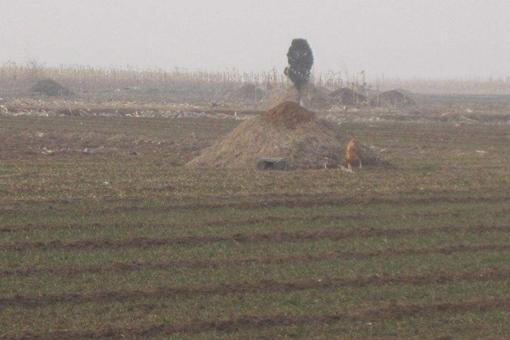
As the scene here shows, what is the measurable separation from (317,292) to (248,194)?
7.15 metres

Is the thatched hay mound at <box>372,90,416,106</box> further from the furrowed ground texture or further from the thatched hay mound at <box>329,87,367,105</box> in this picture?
the furrowed ground texture

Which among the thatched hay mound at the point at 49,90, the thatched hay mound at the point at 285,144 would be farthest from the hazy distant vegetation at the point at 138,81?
the thatched hay mound at the point at 285,144

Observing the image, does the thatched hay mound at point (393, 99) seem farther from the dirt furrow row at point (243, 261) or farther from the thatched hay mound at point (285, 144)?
the dirt furrow row at point (243, 261)

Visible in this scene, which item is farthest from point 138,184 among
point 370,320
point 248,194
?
point 370,320

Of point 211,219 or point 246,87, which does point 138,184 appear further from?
point 246,87

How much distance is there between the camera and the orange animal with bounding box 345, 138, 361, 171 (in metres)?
22.1

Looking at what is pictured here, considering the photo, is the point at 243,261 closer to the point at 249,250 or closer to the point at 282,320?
the point at 249,250

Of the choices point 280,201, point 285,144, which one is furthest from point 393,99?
point 280,201

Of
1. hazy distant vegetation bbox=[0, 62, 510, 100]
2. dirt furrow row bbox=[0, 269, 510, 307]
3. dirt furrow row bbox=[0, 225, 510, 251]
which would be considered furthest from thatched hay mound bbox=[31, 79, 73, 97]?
dirt furrow row bbox=[0, 269, 510, 307]

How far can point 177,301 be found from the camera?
10.3 meters

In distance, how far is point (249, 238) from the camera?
A: 1376 centimetres

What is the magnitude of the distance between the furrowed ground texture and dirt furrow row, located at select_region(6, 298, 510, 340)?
3 centimetres

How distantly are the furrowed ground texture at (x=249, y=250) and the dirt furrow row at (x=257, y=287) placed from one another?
27 mm

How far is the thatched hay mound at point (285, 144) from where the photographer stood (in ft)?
74.7
